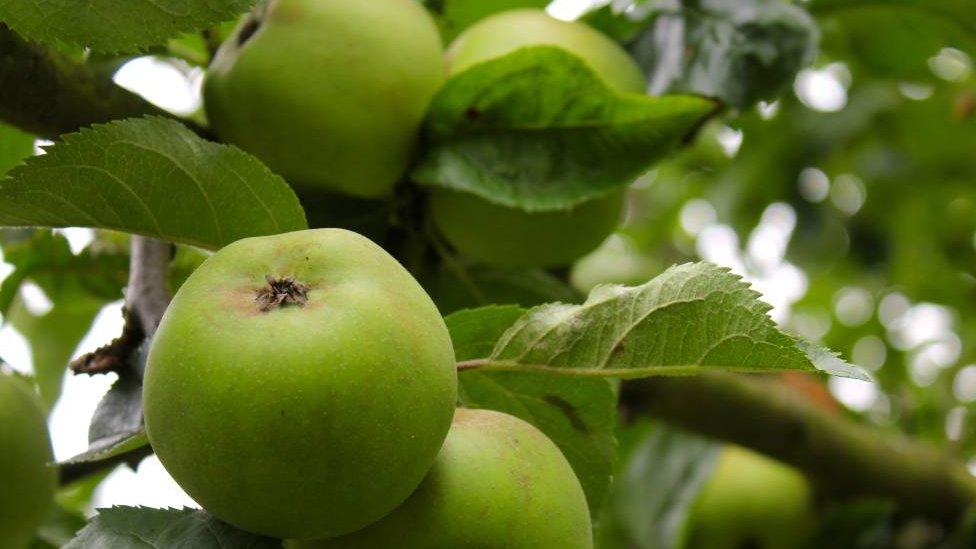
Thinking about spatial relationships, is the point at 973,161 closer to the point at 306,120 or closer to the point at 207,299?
the point at 306,120

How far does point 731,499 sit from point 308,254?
4.66 ft

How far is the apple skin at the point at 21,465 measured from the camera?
3.59 ft

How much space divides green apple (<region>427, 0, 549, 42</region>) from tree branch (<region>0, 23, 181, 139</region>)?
0.42 metres

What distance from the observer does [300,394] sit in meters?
0.69

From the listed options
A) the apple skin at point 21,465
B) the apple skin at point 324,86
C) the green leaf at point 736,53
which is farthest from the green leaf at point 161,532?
the green leaf at point 736,53

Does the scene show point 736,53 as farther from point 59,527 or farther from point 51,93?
point 59,527

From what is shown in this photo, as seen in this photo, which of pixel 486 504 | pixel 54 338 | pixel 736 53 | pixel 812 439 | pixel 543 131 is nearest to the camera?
pixel 486 504

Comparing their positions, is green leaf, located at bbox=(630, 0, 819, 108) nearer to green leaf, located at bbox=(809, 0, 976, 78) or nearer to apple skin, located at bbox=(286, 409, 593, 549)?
green leaf, located at bbox=(809, 0, 976, 78)

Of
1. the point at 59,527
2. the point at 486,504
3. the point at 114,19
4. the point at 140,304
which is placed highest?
the point at 114,19

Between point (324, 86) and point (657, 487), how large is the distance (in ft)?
3.75

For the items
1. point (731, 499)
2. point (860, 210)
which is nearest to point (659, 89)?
point (731, 499)

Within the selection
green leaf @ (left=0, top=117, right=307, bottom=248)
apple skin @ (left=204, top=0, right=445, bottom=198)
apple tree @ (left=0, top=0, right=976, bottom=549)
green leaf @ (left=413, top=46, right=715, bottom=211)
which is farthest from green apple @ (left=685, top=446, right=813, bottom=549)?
green leaf @ (left=0, top=117, right=307, bottom=248)

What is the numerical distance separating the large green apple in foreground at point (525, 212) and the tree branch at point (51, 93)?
318mm

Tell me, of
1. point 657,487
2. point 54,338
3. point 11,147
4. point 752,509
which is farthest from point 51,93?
point 752,509
